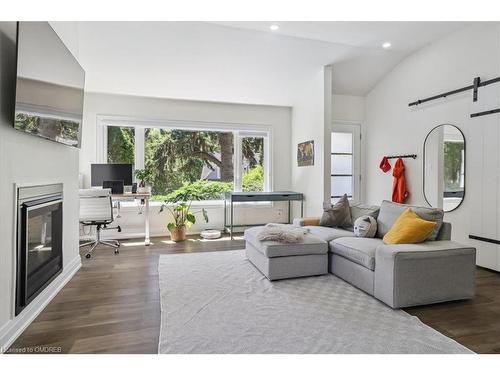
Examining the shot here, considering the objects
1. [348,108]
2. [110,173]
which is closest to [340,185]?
[348,108]

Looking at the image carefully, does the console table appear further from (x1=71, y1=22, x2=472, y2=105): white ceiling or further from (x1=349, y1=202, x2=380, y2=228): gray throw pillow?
(x1=71, y1=22, x2=472, y2=105): white ceiling

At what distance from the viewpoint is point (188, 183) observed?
546 cm

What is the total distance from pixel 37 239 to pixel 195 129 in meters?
3.40

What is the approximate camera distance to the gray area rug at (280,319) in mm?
1761

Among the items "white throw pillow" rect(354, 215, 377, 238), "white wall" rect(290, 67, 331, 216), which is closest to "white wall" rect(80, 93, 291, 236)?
"white wall" rect(290, 67, 331, 216)

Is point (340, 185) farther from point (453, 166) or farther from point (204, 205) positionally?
point (204, 205)

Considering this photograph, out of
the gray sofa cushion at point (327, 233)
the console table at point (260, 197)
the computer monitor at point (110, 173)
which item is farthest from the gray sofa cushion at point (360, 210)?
the computer monitor at point (110, 173)

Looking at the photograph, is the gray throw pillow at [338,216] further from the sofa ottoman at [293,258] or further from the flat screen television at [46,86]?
the flat screen television at [46,86]

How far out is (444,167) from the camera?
3.85m

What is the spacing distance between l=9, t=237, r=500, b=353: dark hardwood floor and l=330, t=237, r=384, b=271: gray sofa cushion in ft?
1.58

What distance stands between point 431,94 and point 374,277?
9.60 ft

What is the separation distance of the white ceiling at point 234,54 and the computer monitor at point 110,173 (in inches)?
47.9
